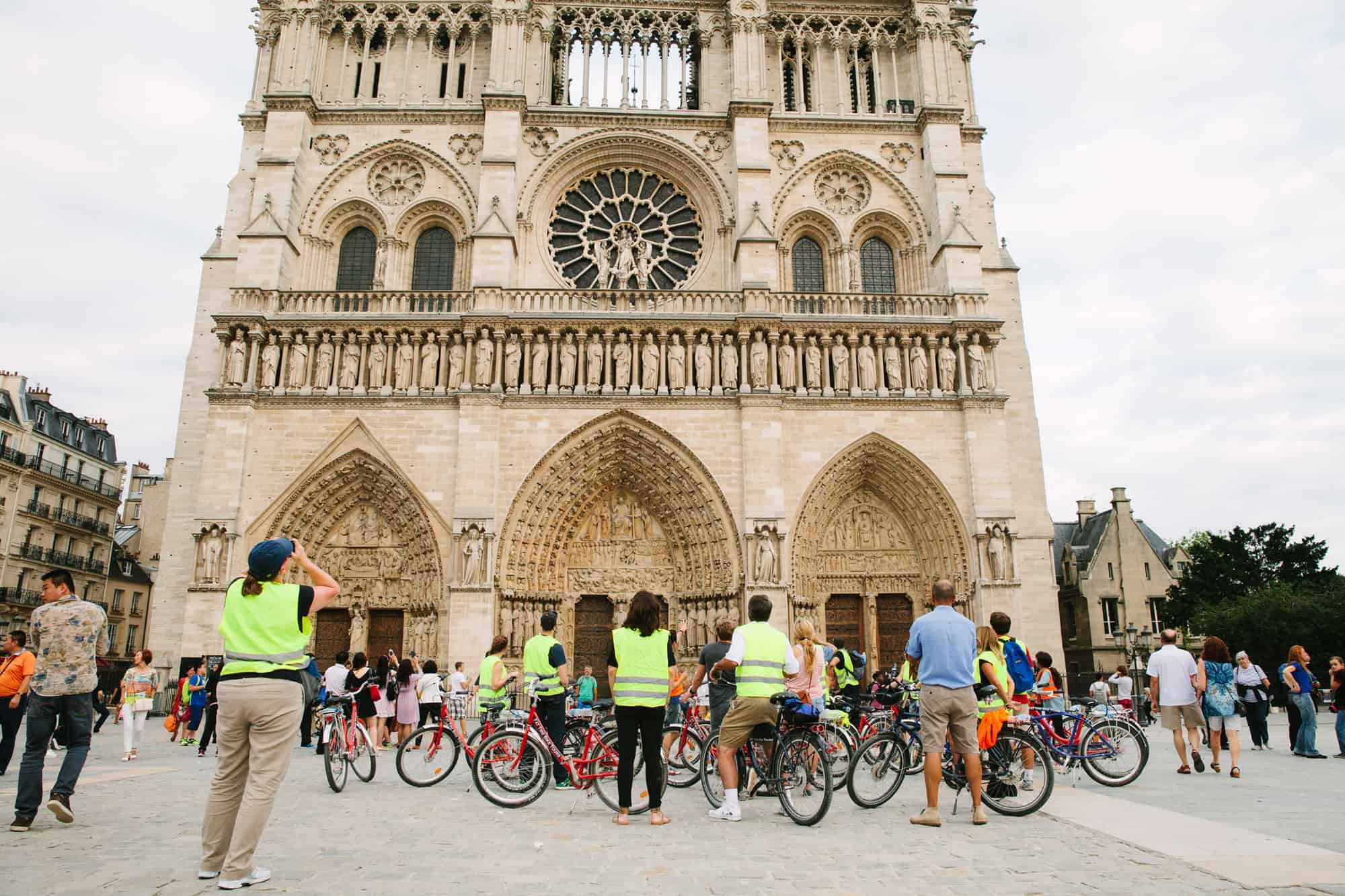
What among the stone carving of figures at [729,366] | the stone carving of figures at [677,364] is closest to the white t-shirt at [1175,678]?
the stone carving of figures at [729,366]

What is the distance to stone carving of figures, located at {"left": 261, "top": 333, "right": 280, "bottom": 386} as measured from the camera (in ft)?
58.6

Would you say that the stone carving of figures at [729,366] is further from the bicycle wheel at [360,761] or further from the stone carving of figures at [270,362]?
the bicycle wheel at [360,761]

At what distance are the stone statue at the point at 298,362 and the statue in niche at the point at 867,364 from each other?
37.1 ft

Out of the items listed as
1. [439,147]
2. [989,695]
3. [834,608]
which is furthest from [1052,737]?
[439,147]

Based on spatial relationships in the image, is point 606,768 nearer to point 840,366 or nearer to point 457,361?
point 457,361

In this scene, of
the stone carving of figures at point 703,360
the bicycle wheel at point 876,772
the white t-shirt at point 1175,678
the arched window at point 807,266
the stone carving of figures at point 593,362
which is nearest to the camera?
the bicycle wheel at point 876,772

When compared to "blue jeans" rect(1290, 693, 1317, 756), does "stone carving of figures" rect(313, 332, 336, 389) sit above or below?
above

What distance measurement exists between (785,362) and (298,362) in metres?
9.91

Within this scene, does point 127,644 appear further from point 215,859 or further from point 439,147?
point 215,859

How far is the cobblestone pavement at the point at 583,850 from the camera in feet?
13.4

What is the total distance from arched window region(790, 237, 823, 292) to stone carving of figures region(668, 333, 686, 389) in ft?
13.3

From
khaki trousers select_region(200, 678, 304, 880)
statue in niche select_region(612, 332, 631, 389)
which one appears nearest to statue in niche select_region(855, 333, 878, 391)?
statue in niche select_region(612, 332, 631, 389)

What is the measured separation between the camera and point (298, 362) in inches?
711

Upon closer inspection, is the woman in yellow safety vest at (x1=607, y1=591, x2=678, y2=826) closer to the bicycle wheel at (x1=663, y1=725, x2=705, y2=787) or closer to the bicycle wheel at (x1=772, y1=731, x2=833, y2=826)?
the bicycle wheel at (x1=772, y1=731, x2=833, y2=826)
